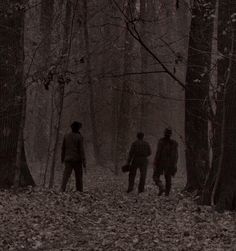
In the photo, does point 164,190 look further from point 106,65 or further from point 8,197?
point 106,65

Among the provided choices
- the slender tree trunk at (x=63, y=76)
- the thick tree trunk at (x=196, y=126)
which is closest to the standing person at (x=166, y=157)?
the thick tree trunk at (x=196, y=126)

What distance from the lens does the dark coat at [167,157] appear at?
1702 cm

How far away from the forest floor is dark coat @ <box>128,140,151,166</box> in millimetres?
3122

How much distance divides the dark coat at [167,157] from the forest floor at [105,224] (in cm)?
225

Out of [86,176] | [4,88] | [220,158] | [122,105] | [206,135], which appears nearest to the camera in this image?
[220,158]

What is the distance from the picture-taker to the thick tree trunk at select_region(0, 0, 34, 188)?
579 inches

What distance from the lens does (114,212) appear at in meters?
13.0

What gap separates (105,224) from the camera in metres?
11.6

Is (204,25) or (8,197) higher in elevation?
(204,25)

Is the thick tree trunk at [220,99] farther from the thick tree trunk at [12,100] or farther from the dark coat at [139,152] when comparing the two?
the dark coat at [139,152]

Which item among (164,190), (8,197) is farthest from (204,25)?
(8,197)

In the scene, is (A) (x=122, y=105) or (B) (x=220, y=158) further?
(A) (x=122, y=105)

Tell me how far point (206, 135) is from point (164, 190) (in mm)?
1853

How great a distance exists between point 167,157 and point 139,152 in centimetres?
108
